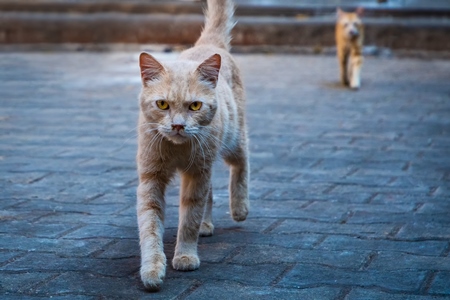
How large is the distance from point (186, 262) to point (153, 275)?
318 mm

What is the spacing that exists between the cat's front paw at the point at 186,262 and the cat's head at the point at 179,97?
53cm

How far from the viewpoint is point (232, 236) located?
4.23 meters

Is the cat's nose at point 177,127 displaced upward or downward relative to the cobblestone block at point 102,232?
upward

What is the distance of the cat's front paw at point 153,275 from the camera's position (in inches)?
131

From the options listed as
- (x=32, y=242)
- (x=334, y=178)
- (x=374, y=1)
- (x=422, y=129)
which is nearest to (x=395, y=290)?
(x=32, y=242)

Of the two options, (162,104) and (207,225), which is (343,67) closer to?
(207,225)

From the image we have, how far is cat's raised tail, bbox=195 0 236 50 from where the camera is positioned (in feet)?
15.8

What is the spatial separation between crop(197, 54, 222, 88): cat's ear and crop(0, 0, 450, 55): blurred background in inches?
369

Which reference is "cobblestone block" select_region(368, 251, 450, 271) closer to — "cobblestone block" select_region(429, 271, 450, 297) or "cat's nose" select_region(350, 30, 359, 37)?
"cobblestone block" select_region(429, 271, 450, 297)

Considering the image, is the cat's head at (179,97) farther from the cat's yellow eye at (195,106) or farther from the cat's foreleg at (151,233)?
the cat's foreleg at (151,233)

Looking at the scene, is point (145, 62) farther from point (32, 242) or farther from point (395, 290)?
point (395, 290)

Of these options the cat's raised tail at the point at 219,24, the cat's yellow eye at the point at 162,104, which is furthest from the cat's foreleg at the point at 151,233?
the cat's raised tail at the point at 219,24

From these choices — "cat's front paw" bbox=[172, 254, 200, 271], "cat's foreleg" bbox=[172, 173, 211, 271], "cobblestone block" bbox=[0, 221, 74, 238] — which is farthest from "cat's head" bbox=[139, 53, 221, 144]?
"cobblestone block" bbox=[0, 221, 74, 238]

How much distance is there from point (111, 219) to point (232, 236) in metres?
0.70
